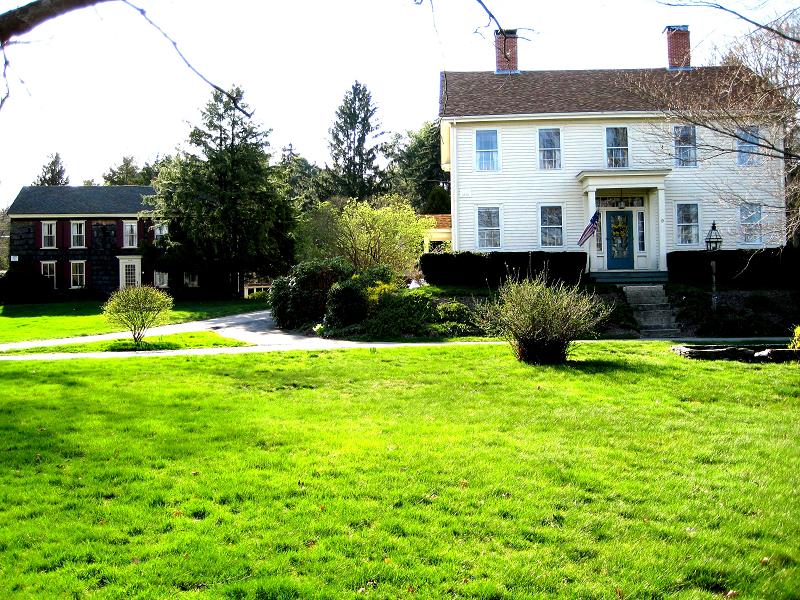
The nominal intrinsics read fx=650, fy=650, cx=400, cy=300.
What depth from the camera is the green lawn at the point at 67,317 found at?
21109 millimetres

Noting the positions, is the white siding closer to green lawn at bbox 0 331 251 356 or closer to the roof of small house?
the roof of small house

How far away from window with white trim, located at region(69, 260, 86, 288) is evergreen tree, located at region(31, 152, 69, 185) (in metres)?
26.6

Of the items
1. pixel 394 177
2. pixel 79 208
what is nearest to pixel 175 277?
pixel 79 208

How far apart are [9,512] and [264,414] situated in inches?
130

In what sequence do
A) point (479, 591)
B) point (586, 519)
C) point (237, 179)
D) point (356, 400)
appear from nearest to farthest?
point (479, 591), point (586, 519), point (356, 400), point (237, 179)

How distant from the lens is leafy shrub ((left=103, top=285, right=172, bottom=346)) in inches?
640

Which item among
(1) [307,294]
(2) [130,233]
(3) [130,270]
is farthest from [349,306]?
(2) [130,233]

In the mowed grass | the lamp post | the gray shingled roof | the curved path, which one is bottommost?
the mowed grass

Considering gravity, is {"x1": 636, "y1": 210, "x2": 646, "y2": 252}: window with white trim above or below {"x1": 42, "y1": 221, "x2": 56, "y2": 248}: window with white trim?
below

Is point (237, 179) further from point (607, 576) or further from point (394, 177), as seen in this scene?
point (607, 576)

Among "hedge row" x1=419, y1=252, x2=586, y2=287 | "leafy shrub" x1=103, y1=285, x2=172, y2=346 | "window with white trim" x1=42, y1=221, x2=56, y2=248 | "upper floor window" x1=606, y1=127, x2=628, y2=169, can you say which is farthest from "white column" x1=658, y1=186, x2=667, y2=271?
"window with white trim" x1=42, y1=221, x2=56, y2=248

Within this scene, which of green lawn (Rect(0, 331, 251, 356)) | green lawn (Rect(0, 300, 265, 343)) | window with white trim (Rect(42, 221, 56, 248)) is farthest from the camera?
window with white trim (Rect(42, 221, 56, 248))

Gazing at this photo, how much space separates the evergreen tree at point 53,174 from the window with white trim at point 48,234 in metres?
25.0

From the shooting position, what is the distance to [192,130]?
34000 mm
